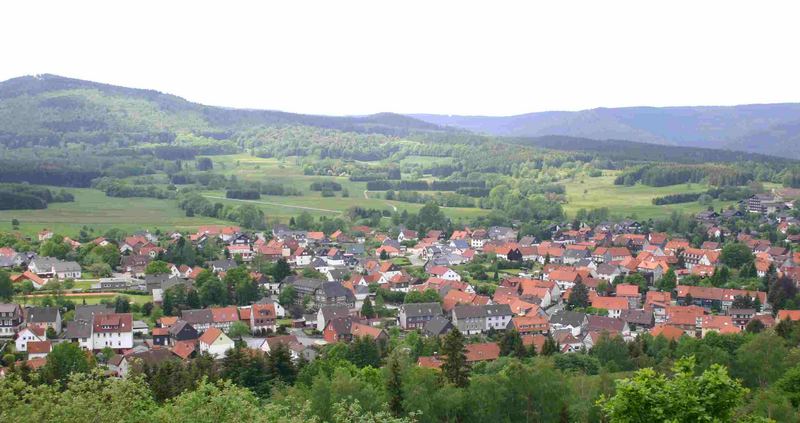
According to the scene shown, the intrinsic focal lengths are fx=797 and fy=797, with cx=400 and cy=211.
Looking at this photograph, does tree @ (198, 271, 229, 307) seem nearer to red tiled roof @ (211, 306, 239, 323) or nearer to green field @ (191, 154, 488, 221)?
red tiled roof @ (211, 306, 239, 323)

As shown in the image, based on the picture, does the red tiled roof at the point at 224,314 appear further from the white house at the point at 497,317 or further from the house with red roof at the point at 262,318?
the white house at the point at 497,317

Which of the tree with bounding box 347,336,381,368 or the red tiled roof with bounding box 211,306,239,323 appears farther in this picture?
the red tiled roof with bounding box 211,306,239,323

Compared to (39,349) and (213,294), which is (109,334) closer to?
(39,349)

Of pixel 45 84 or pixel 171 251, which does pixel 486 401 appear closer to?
pixel 171 251

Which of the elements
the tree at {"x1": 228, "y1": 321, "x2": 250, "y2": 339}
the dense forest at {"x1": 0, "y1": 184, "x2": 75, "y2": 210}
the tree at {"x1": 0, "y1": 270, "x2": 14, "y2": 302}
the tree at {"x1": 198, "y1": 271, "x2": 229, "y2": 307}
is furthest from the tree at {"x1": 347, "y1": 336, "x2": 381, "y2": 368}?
the dense forest at {"x1": 0, "y1": 184, "x2": 75, "y2": 210}

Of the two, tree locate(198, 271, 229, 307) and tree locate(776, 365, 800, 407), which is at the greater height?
tree locate(776, 365, 800, 407)

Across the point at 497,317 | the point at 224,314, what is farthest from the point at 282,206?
the point at 497,317
